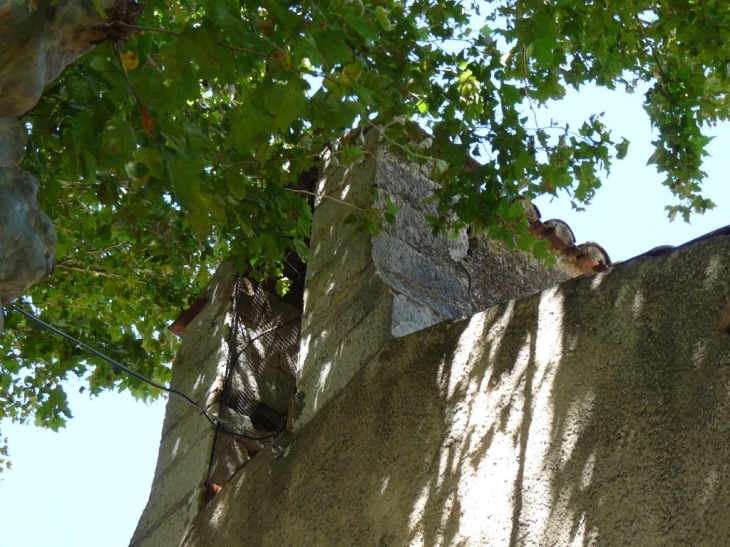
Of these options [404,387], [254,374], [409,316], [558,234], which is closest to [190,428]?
[254,374]

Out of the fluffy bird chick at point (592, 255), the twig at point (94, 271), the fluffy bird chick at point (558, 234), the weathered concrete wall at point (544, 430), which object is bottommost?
the weathered concrete wall at point (544, 430)

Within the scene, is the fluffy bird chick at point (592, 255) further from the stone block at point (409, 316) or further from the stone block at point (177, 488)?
the stone block at point (177, 488)

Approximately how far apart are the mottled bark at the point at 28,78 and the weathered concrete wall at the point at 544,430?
1135 millimetres

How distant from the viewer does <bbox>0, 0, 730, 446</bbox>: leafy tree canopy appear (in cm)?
283

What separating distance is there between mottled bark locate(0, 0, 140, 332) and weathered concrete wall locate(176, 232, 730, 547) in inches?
44.7

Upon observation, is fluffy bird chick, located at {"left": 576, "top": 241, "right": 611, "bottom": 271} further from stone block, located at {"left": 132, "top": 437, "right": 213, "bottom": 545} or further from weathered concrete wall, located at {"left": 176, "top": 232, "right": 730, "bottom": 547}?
stone block, located at {"left": 132, "top": 437, "right": 213, "bottom": 545}

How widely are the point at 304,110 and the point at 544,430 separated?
114cm

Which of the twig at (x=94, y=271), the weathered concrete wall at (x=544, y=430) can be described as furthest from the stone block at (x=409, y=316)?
the twig at (x=94, y=271)

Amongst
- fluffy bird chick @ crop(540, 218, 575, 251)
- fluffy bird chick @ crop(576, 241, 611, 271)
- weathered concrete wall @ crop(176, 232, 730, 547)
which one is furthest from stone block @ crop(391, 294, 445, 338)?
fluffy bird chick @ crop(576, 241, 611, 271)

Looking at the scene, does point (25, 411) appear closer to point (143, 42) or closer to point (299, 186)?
point (299, 186)

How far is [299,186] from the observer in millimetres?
4969

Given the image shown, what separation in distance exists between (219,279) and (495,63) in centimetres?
180

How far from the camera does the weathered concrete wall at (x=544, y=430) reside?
2008 mm

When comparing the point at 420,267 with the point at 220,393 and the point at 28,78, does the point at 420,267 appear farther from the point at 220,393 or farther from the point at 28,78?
the point at 28,78
